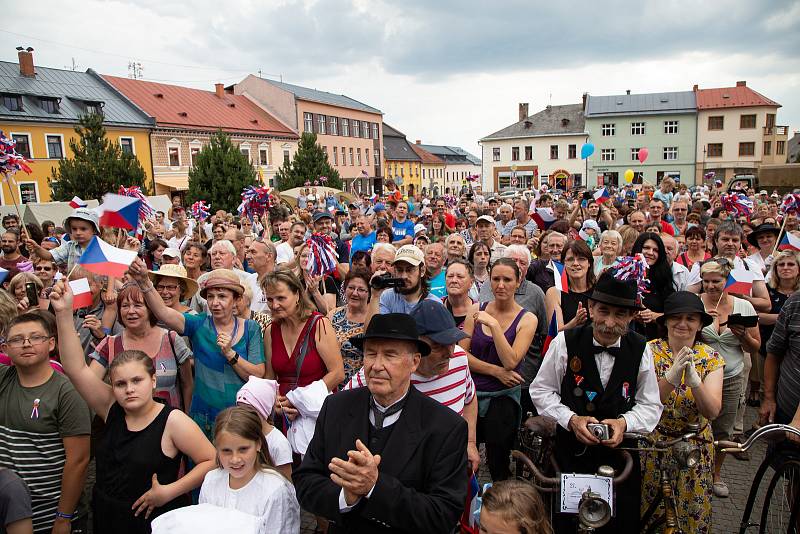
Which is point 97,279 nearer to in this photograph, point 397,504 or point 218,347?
point 218,347

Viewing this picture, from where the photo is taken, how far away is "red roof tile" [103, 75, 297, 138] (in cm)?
4075

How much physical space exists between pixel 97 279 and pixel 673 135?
63904mm

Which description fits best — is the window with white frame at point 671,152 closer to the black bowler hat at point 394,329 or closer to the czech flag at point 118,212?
the czech flag at point 118,212

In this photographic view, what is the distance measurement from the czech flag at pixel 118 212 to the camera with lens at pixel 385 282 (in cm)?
223

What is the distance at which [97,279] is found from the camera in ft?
15.8

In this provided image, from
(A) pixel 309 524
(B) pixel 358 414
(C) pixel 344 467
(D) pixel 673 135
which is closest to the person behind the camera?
(C) pixel 344 467

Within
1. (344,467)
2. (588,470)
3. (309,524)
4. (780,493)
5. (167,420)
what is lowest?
(309,524)

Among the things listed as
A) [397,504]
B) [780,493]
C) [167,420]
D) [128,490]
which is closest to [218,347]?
[167,420]

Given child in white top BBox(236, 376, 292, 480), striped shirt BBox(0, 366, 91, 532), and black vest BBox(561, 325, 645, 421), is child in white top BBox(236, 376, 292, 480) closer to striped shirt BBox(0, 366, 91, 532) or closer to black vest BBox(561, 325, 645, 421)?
striped shirt BBox(0, 366, 91, 532)

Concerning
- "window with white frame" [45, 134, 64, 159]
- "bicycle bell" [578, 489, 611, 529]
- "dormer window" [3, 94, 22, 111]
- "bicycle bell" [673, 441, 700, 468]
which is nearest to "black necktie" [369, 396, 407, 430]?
"bicycle bell" [578, 489, 611, 529]

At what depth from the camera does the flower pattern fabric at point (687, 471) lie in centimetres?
327

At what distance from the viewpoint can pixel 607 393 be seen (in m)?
3.02

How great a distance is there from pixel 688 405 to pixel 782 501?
0.83 meters

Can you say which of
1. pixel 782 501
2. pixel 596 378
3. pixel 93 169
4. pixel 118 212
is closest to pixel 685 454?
pixel 596 378
